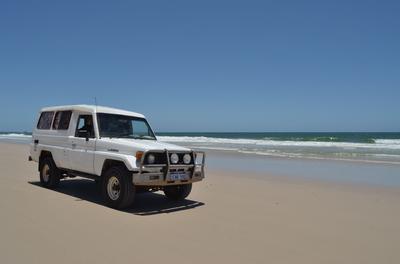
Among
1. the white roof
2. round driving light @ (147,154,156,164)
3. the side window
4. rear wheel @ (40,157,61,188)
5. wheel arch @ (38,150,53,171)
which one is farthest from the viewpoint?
wheel arch @ (38,150,53,171)

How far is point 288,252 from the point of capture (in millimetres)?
4797

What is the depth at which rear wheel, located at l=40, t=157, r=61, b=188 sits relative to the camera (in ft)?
29.0

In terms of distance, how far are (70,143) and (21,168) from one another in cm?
619

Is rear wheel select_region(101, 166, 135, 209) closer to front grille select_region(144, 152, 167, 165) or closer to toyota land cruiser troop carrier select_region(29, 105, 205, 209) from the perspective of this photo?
toyota land cruiser troop carrier select_region(29, 105, 205, 209)

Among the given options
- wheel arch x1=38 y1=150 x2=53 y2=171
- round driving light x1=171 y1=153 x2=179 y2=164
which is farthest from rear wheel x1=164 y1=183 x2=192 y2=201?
wheel arch x1=38 y1=150 x2=53 y2=171

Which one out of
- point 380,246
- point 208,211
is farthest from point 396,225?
point 208,211

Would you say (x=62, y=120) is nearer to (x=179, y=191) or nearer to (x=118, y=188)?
(x=118, y=188)

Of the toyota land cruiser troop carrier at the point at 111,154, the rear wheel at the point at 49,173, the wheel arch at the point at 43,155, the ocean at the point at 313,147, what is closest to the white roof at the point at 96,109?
the toyota land cruiser troop carrier at the point at 111,154

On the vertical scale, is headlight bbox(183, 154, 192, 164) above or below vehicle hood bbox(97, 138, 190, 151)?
below

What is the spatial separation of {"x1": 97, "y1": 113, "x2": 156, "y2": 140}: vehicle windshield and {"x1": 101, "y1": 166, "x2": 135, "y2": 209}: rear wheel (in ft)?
3.23

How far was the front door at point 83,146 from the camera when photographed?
7.62 meters

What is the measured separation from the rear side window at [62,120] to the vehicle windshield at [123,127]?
1.16 m

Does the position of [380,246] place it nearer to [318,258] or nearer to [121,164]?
[318,258]

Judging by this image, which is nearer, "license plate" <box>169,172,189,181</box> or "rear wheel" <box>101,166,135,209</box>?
"rear wheel" <box>101,166,135,209</box>
